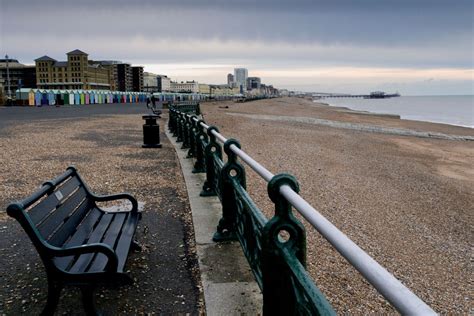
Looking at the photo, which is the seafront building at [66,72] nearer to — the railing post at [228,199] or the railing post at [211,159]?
the railing post at [211,159]

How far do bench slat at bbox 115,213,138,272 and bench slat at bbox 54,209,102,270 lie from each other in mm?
296

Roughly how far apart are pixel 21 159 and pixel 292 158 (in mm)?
7588

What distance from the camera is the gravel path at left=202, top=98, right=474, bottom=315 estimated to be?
16.0 ft

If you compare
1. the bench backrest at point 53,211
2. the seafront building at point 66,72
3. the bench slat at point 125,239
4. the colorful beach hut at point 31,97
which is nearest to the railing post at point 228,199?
the bench slat at point 125,239

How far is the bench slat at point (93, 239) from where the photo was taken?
321cm

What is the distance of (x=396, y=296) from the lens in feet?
4.31

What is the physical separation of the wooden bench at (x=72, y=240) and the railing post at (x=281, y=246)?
41.7 inches

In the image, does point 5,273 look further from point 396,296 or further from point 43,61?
point 43,61

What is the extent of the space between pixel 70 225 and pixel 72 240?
5.0 inches

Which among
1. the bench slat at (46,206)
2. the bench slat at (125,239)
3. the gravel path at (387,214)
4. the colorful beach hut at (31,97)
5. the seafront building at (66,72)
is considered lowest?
the gravel path at (387,214)

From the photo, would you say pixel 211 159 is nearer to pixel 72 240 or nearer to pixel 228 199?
pixel 228 199

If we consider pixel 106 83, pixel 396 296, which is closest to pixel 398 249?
pixel 396 296

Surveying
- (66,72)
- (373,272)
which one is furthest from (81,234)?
(66,72)

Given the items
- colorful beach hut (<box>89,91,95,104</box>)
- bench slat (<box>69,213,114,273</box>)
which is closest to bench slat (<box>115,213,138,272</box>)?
bench slat (<box>69,213,114,273</box>)
